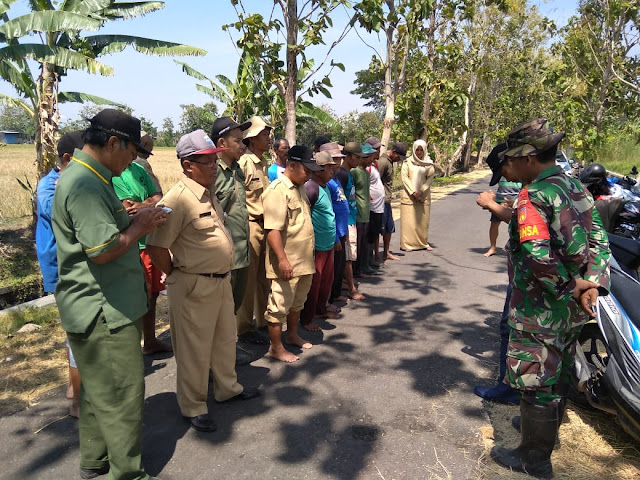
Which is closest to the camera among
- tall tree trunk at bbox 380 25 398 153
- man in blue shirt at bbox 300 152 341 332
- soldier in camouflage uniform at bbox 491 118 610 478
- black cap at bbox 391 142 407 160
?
soldier in camouflage uniform at bbox 491 118 610 478

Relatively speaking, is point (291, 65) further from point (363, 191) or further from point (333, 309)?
point (333, 309)

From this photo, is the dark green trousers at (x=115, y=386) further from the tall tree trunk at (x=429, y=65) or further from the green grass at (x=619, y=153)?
the green grass at (x=619, y=153)

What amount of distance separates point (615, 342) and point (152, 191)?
3.56 metres

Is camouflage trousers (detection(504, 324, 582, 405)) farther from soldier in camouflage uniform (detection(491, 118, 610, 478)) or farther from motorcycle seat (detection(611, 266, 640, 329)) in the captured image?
motorcycle seat (detection(611, 266, 640, 329))

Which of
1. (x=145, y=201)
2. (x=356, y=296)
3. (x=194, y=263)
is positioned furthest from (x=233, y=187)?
(x=356, y=296)

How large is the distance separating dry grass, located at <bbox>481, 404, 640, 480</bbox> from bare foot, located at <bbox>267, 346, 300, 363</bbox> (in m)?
1.59

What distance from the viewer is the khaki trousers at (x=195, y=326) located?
3010 millimetres

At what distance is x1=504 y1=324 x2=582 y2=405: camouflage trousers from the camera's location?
256 centimetres

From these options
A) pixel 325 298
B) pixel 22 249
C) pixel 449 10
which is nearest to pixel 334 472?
pixel 325 298

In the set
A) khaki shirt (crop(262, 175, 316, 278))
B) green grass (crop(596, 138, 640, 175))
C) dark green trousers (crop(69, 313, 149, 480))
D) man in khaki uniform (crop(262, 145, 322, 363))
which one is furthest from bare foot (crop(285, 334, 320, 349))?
green grass (crop(596, 138, 640, 175))

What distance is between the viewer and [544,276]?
8.08 feet

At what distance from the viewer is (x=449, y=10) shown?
12.0 meters

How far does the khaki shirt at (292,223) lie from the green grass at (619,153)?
24427mm

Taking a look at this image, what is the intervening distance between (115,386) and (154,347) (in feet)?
6.05
